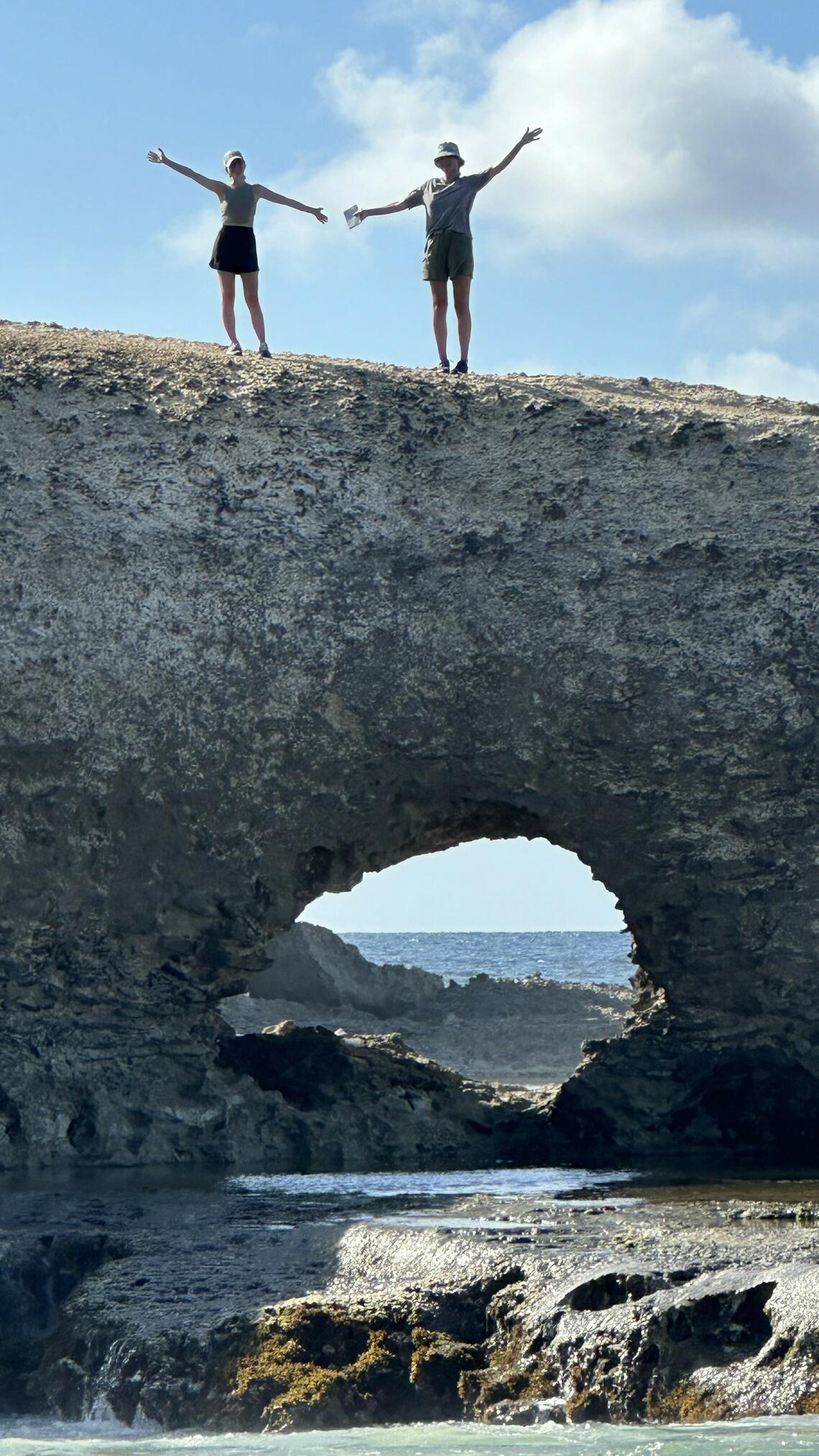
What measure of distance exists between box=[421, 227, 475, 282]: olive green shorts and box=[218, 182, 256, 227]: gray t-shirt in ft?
5.47

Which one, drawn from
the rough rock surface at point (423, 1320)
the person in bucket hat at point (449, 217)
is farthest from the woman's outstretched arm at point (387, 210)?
the rough rock surface at point (423, 1320)

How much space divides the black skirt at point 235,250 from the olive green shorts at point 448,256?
1.64 metres

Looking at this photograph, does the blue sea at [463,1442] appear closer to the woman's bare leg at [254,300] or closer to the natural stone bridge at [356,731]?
Result: the natural stone bridge at [356,731]

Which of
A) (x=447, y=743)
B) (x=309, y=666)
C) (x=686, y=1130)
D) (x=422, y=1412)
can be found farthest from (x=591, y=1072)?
(x=422, y=1412)

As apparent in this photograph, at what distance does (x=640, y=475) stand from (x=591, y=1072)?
17.1ft

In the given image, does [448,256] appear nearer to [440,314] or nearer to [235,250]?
[440,314]

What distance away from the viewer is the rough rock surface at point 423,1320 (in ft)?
27.6

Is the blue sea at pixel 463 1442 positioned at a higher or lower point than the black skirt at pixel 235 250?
lower

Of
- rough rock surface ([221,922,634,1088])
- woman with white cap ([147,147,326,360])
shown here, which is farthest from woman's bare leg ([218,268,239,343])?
rough rock surface ([221,922,634,1088])

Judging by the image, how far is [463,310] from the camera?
1661 cm

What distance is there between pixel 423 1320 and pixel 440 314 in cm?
1040

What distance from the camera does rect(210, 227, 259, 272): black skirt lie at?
1617 cm

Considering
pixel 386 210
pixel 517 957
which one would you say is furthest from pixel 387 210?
pixel 517 957

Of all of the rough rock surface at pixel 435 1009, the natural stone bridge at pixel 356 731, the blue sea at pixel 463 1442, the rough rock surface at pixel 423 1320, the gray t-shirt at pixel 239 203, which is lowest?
the blue sea at pixel 463 1442
